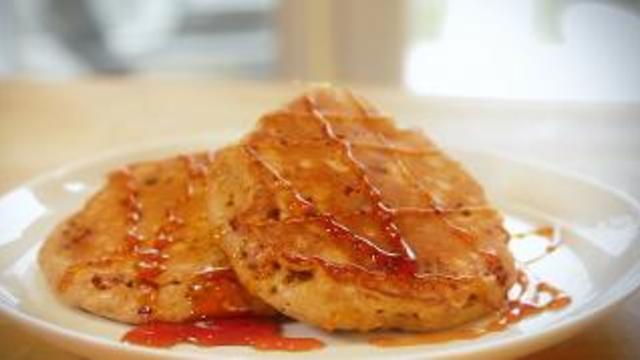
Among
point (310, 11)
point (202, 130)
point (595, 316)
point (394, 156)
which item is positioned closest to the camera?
point (595, 316)

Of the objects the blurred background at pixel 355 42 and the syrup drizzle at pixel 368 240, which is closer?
the syrup drizzle at pixel 368 240

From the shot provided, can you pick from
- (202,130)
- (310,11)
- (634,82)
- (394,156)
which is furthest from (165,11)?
(394,156)

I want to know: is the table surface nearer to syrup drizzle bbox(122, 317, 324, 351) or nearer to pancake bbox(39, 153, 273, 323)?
pancake bbox(39, 153, 273, 323)

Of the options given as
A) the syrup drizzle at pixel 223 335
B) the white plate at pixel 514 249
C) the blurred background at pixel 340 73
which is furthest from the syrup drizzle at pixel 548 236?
the syrup drizzle at pixel 223 335

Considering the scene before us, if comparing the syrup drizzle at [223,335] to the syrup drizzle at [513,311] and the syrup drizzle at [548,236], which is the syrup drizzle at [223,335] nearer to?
the syrup drizzle at [513,311]

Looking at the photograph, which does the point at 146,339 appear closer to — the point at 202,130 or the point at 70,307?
the point at 70,307

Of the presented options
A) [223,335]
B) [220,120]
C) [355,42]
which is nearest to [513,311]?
[223,335]

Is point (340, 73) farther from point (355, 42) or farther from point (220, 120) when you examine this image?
point (220, 120)
